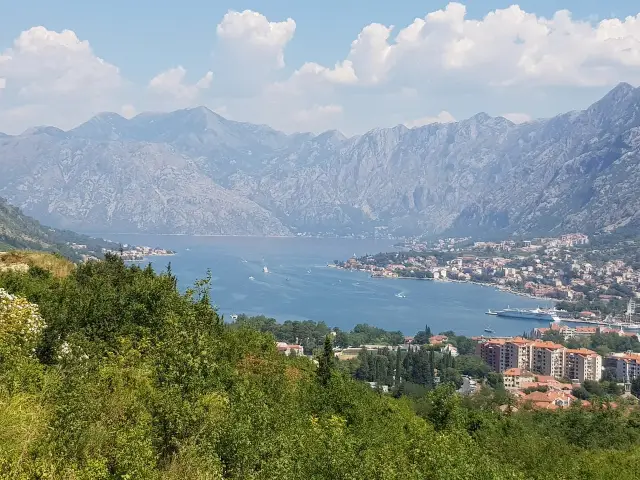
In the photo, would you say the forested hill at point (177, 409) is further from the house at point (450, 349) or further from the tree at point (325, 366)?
the house at point (450, 349)

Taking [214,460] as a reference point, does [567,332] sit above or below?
below

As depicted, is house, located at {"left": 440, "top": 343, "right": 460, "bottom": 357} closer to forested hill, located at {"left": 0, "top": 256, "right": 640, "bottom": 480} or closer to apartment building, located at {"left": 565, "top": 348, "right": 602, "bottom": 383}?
apartment building, located at {"left": 565, "top": 348, "right": 602, "bottom": 383}

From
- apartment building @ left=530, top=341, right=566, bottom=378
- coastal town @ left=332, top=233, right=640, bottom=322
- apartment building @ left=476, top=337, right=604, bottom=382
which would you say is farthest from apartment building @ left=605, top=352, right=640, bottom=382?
coastal town @ left=332, top=233, right=640, bottom=322

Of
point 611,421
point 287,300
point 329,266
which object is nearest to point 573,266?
point 329,266

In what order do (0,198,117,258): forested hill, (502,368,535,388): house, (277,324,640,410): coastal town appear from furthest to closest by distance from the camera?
(0,198,117,258): forested hill
(502,368,535,388): house
(277,324,640,410): coastal town

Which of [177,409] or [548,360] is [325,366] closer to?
[177,409]

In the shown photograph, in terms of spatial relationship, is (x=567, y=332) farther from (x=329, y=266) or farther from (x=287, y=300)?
(x=329, y=266)
